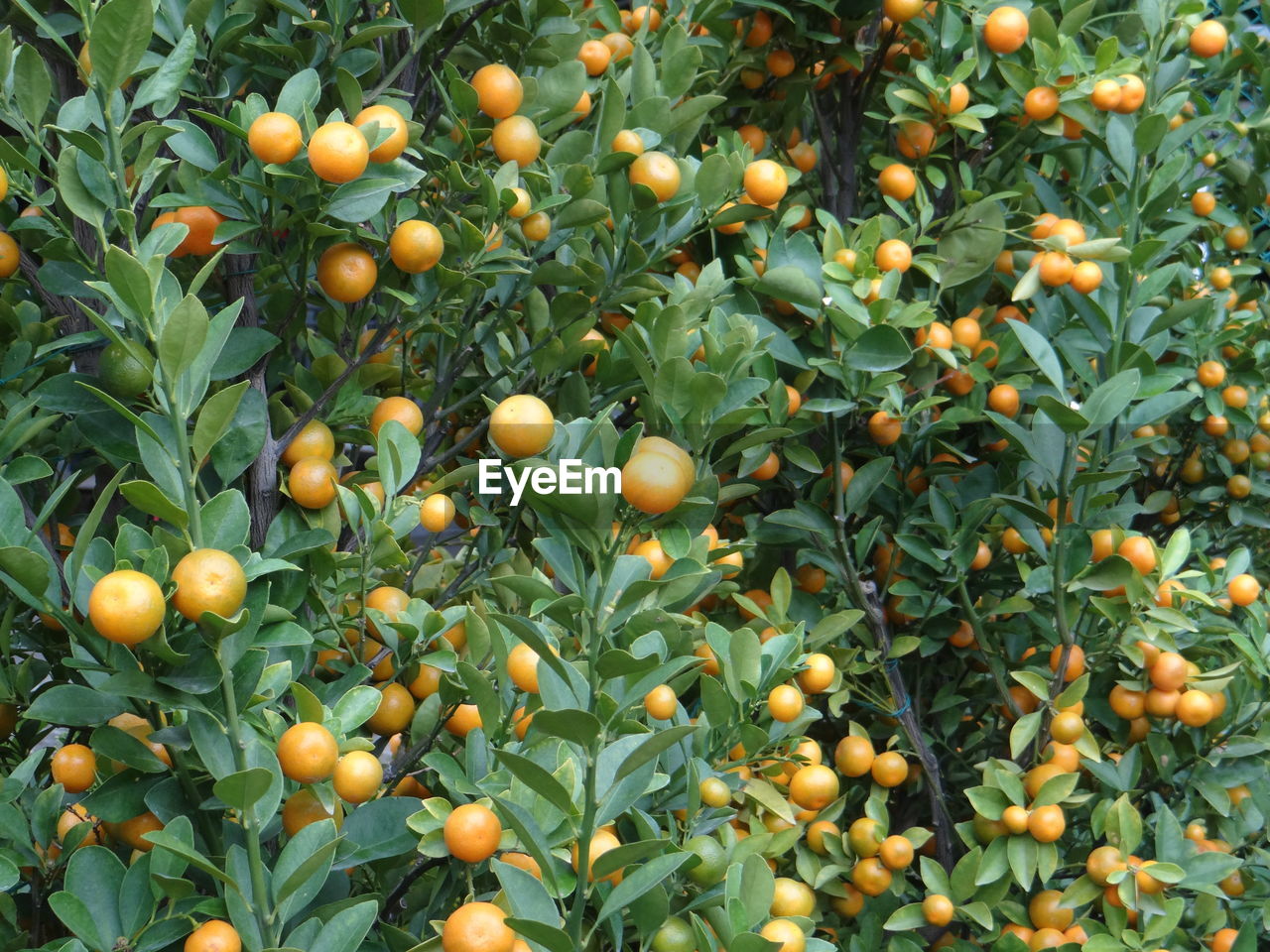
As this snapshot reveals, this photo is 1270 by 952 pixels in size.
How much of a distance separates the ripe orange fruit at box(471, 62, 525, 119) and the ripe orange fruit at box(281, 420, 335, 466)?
27 cm

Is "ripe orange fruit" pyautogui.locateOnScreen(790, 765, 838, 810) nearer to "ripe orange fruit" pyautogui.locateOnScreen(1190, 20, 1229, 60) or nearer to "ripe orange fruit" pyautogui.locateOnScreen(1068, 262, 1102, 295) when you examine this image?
"ripe orange fruit" pyautogui.locateOnScreen(1068, 262, 1102, 295)

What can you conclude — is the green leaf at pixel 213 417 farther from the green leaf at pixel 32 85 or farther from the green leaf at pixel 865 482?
the green leaf at pixel 865 482

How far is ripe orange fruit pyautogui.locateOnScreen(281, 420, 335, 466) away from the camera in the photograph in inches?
31.5

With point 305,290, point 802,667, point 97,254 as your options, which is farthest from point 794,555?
point 97,254

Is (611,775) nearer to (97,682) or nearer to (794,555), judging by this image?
(97,682)

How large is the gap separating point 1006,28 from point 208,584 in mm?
942

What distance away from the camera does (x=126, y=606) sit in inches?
19.8

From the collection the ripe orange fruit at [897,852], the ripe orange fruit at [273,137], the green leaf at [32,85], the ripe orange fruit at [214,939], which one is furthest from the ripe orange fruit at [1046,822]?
A: the green leaf at [32,85]

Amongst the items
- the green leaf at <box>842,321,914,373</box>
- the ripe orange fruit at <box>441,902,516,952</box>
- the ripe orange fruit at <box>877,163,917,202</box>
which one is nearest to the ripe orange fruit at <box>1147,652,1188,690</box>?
the green leaf at <box>842,321,914,373</box>

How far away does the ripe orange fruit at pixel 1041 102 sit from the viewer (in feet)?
3.61

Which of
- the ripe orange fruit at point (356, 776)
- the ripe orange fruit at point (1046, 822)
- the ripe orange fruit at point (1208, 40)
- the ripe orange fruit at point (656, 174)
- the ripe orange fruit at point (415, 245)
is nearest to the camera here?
the ripe orange fruit at point (356, 776)

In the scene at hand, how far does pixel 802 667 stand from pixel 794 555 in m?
0.42

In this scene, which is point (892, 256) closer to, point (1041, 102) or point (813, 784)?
point (1041, 102)

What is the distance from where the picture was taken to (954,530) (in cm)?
110
